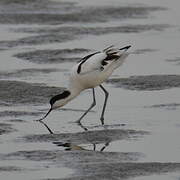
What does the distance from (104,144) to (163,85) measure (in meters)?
3.40

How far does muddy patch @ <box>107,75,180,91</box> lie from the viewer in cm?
1530

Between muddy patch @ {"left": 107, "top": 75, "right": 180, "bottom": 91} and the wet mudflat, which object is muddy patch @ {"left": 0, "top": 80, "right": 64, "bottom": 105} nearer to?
the wet mudflat

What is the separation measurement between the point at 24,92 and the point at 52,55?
9.08 feet

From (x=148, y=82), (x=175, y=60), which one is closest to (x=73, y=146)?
(x=148, y=82)

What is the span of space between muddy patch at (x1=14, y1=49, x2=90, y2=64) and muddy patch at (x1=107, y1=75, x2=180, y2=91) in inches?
65.8

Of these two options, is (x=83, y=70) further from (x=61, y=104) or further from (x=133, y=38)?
(x=133, y=38)

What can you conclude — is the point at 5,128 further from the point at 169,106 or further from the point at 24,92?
the point at 169,106

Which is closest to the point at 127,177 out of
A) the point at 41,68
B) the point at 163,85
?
the point at 163,85

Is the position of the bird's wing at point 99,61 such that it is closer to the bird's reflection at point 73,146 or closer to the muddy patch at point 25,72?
the bird's reflection at point 73,146

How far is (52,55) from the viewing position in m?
17.7

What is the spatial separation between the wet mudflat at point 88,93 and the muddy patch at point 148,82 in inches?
0.6

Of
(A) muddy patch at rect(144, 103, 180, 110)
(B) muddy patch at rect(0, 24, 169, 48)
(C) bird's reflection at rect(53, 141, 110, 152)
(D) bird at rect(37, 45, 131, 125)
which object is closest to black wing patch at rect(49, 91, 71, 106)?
(D) bird at rect(37, 45, 131, 125)

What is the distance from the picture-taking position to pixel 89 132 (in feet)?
41.8

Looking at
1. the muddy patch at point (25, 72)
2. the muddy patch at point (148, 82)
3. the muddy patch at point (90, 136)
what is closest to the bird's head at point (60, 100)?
the muddy patch at point (90, 136)
